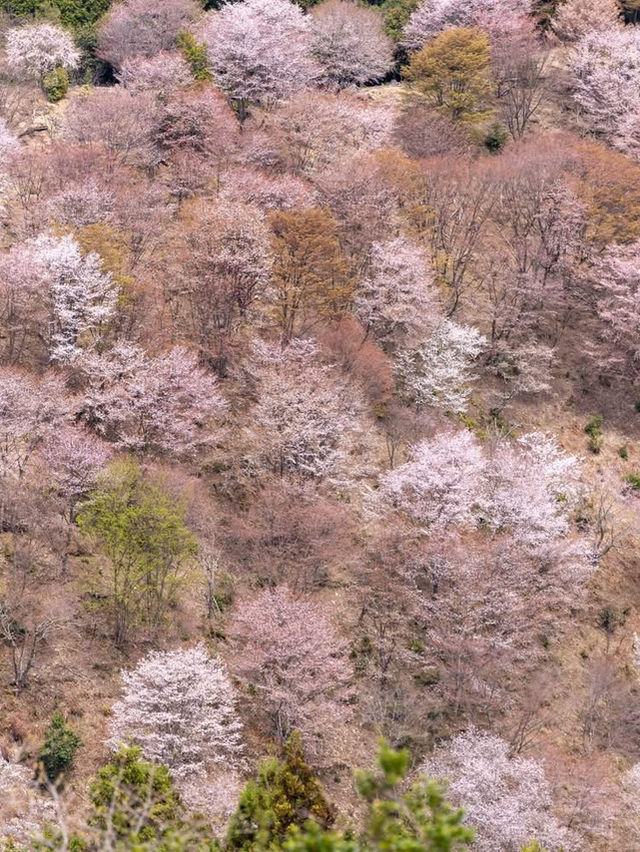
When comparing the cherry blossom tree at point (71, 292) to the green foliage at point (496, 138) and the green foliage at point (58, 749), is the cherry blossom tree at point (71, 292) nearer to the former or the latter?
the green foliage at point (58, 749)

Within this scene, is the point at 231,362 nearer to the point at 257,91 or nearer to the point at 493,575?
the point at 493,575

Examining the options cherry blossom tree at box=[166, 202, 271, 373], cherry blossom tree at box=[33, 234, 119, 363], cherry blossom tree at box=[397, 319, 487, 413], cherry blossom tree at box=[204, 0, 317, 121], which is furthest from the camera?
cherry blossom tree at box=[204, 0, 317, 121]

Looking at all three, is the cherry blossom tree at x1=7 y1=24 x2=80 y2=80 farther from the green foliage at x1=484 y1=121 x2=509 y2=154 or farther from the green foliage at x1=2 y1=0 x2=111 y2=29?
the green foliage at x1=484 y1=121 x2=509 y2=154

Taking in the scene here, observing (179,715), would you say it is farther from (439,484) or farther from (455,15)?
(455,15)

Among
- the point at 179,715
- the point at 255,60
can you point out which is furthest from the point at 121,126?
the point at 179,715

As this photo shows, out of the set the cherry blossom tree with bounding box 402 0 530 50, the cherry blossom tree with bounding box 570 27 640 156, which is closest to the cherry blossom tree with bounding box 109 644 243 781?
the cherry blossom tree with bounding box 570 27 640 156

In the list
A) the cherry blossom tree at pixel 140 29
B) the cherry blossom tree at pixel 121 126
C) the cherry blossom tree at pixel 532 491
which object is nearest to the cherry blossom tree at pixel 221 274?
the cherry blossom tree at pixel 121 126
